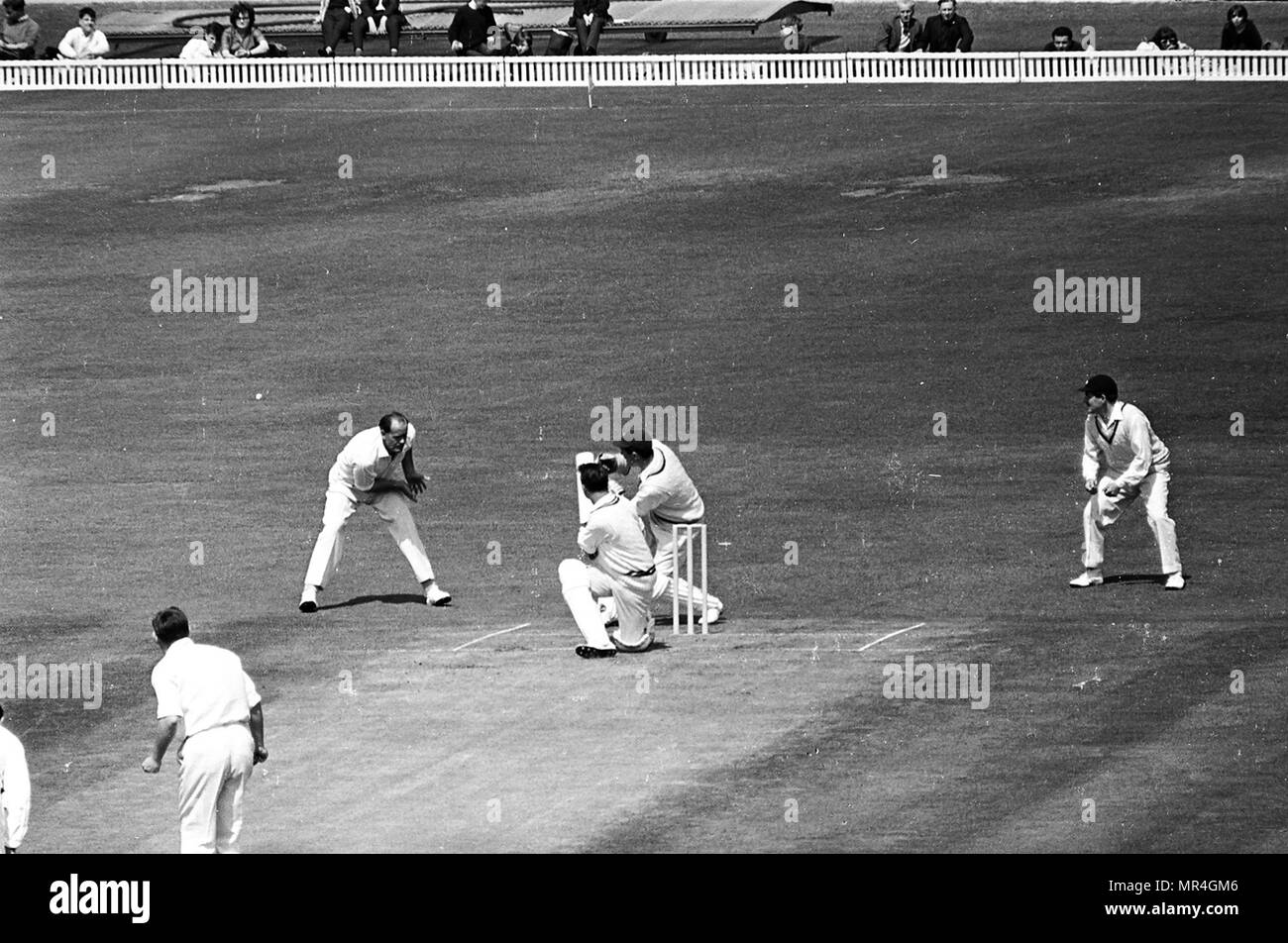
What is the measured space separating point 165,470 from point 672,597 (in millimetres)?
9756

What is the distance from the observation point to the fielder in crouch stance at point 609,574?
920 inches

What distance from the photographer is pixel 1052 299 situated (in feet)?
120

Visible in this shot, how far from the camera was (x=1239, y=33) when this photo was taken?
4566cm

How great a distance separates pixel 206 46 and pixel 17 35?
3.54 metres

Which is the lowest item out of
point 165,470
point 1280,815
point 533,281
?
Result: point 1280,815

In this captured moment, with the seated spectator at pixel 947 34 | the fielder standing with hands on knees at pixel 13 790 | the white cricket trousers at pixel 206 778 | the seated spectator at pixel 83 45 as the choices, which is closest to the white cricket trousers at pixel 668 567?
the white cricket trousers at pixel 206 778

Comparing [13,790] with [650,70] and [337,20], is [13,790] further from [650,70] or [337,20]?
[337,20]

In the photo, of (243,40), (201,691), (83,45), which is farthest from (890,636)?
(83,45)

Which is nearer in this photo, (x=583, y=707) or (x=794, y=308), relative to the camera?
(x=583, y=707)

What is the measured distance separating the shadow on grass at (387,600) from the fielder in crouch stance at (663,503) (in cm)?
280

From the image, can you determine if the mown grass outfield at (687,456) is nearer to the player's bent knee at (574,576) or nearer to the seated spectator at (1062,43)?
the player's bent knee at (574,576)

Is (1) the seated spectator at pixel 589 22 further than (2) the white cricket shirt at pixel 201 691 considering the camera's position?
Yes
